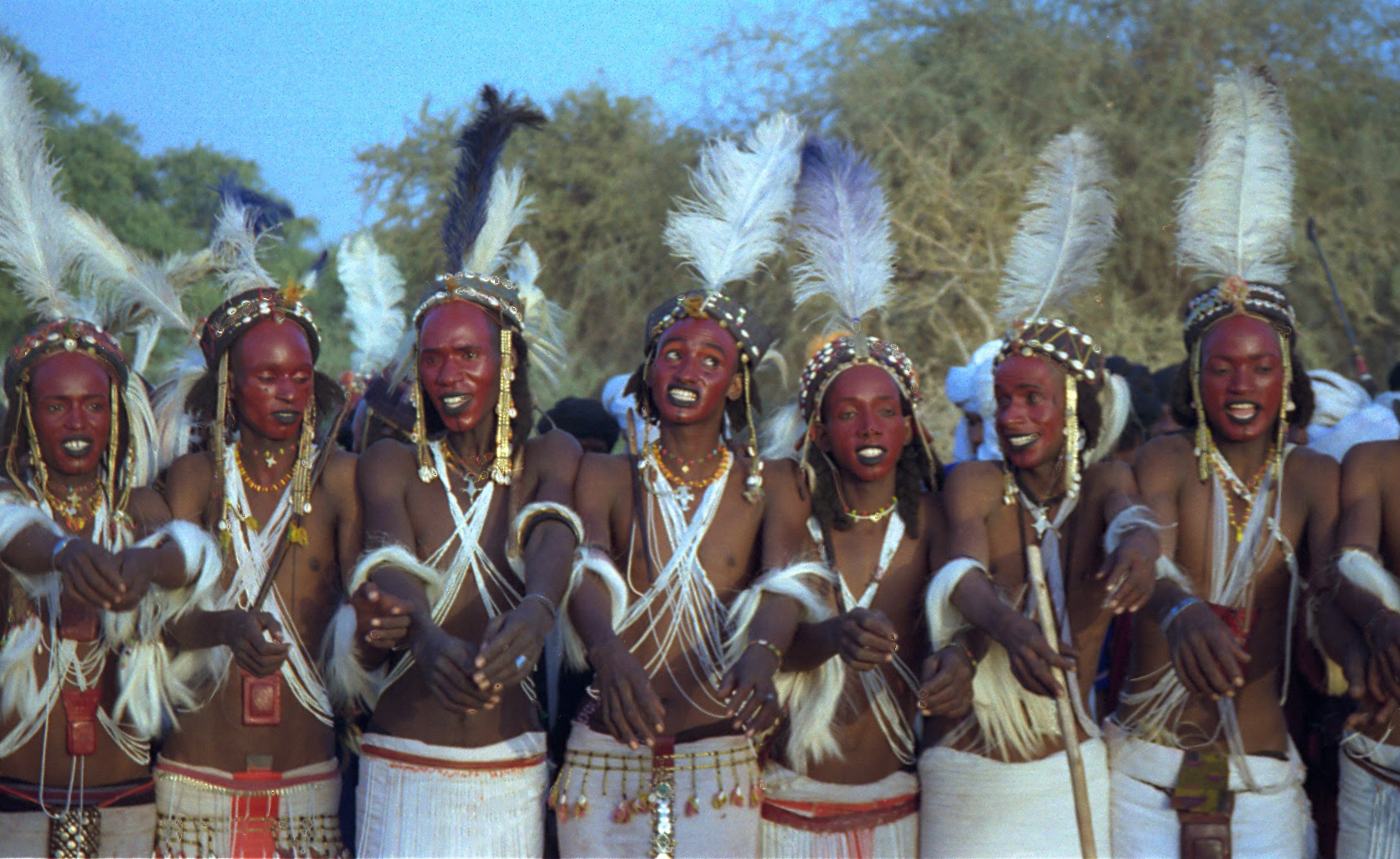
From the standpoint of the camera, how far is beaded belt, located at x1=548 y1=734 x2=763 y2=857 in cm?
381

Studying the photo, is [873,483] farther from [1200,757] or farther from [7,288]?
[7,288]

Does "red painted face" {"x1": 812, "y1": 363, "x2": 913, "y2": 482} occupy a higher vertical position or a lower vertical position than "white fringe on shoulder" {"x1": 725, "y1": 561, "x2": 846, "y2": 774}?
higher

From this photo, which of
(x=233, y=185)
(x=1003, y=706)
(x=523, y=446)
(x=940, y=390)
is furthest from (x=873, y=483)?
(x=940, y=390)

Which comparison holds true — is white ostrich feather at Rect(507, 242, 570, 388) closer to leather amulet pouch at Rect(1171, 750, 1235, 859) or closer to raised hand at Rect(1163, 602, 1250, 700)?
A: raised hand at Rect(1163, 602, 1250, 700)

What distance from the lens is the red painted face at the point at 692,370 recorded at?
4.10 meters

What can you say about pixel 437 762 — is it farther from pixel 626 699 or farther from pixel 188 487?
Answer: pixel 188 487

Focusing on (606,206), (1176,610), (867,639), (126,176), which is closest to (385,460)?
(867,639)

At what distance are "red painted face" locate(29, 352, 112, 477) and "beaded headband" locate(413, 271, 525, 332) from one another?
→ 0.96 metres

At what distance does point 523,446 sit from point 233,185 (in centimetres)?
148

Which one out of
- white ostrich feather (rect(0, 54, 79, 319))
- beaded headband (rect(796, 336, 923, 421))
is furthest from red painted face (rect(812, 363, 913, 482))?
white ostrich feather (rect(0, 54, 79, 319))

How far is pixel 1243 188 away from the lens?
4.24 meters

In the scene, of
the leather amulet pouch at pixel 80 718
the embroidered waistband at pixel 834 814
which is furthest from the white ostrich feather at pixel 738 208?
the leather amulet pouch at pixel 80 718

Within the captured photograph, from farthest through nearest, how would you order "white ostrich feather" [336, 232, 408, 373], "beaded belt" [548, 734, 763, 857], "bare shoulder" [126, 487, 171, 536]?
"white ostrich feather" [336, 232, 408, 373]
"bare shoulder" [126, 487, 171, 536]
"beaded belt" [548, 734, 763, 857]

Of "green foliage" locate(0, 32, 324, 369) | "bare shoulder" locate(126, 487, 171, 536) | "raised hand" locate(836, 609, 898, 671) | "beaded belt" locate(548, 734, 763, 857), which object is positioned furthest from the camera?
"green foliage" locate(0, 32, 324, 369)
